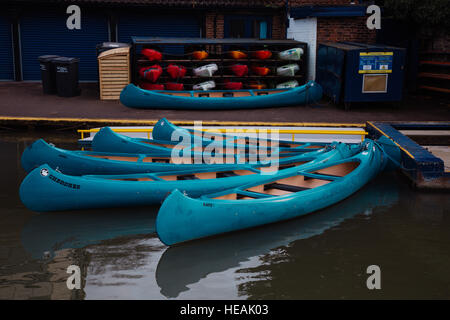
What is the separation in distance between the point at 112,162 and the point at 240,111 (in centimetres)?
672

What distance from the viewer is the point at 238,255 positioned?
6836 mm

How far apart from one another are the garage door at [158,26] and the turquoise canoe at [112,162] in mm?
11942

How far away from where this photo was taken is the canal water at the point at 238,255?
5.86 meters

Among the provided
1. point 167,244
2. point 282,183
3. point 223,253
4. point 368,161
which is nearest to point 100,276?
point 167,244

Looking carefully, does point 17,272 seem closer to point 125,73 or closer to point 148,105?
point 148,105

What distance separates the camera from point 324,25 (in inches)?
656

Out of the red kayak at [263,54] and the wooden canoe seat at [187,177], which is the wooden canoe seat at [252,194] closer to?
the wooden canoe seat at [187,177]

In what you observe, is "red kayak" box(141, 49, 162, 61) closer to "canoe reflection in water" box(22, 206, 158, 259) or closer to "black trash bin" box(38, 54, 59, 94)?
"black trash bin" box(38, 54, 59, 94)

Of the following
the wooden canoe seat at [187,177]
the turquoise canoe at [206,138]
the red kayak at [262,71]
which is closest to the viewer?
the wooden canoe seat at [187,177]

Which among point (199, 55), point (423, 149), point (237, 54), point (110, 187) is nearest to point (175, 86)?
point (199, 55)

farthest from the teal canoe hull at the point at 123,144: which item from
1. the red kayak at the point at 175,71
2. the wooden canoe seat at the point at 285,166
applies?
the red kayak at the point at 175,71

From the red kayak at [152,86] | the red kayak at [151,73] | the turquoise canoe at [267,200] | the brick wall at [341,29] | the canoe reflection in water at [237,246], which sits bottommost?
the canoe reflection in water at [237,246]

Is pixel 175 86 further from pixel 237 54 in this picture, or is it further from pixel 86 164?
pixel 86 164
